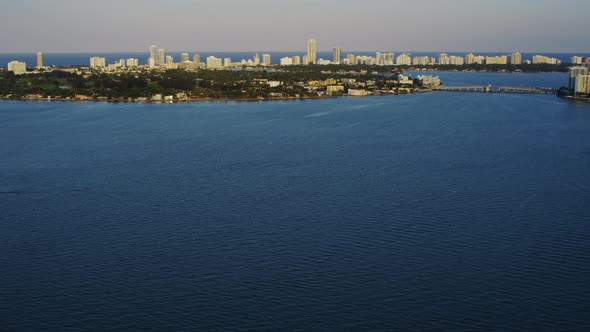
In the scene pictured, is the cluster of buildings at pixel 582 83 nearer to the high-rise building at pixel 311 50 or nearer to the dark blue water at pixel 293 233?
the dark blue water at pixel 293 233

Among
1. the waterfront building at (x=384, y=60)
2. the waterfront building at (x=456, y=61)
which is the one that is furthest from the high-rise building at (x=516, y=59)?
the waterfront building at (x=384, y=60)

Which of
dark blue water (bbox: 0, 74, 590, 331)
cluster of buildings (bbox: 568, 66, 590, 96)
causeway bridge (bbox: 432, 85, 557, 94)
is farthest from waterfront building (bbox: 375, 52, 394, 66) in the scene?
dark blue water (bbox: 0, 74, 590, 331)

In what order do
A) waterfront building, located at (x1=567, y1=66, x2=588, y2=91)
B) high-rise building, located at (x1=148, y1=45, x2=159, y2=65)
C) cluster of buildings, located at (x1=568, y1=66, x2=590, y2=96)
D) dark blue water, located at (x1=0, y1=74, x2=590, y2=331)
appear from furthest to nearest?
high-rise building, located at (x1=148, y1=45, x2=159, y2=65) < waterfront building, located at (x1=567, y1=66, x2=588, y2=91) < cluster of buildings, located at (x1=568, y1=66, x2=590, y2=96) < dark blue water, located at (x1=0, y1=74, x2=590, y2=331)

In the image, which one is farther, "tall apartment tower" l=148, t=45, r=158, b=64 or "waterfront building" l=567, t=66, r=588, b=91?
"tall apartment tower" l=148, t=45, r=158, b=64

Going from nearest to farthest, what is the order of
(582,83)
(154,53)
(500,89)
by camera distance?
(582,83), (500,89), (154,53)

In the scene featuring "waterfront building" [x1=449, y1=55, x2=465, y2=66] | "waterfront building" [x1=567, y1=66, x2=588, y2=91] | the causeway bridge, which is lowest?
the causeway bridge

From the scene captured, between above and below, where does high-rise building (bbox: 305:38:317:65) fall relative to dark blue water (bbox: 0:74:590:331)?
above

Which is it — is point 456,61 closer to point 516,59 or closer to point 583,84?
point 516,59

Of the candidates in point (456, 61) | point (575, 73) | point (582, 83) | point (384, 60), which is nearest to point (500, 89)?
point (575, 73)

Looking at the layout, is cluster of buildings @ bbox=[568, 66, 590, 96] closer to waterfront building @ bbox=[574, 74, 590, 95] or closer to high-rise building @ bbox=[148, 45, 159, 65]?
waterfront building @ bbox=[574, 74, 590, 95]
